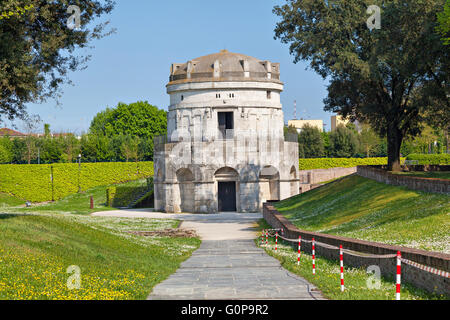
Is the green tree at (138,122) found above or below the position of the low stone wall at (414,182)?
above

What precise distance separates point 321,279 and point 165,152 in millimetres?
44399

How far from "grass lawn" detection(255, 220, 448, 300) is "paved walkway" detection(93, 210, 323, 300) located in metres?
0.34

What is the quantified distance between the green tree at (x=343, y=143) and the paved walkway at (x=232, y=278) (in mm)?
78537

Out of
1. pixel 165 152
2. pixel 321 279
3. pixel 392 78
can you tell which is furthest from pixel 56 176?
pixel 321 279

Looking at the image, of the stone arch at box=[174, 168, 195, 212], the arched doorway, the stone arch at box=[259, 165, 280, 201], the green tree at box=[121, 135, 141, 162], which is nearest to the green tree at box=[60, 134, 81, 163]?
the green tree at box=[121, 135, 141, 162]

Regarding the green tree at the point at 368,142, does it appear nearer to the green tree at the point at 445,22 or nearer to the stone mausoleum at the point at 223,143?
the stone mausoleum at the point at 223,143

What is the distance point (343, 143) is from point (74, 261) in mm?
95658

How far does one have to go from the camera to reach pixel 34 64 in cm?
2380

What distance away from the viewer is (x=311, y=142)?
107812 mm

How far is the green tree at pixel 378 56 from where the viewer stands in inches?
1335

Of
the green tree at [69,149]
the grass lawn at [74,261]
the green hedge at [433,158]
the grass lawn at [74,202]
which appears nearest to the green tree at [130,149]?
the green tree at [69,149]

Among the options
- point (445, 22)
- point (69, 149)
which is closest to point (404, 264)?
point (445, 22)

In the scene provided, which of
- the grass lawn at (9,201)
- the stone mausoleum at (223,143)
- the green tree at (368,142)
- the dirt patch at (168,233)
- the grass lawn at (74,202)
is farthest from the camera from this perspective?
the green tree at (368,142)

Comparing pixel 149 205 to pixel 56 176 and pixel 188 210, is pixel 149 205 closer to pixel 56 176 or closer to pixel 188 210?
pixel 188 210
